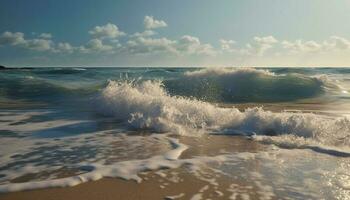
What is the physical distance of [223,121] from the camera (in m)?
8.78

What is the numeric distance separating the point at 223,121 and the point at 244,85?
42.7 ft

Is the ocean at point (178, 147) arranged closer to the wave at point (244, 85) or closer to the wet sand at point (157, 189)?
the wet sand at point (157, 189)

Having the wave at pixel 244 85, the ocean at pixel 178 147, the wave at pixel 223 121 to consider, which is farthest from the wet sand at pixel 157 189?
the wave at pixel 244 85

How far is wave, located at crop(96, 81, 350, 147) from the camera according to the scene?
735cm

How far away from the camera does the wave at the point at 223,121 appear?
289 inches

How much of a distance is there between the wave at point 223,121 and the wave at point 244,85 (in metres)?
8.78

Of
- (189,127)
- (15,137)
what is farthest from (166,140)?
(15,137)

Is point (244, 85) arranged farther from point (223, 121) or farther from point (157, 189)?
point (157, 189)

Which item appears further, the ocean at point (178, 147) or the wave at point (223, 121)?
the wave at point (223, 121)

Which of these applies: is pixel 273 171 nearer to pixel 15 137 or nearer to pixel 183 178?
pixel 183 178

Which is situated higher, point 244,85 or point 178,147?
point 244,85

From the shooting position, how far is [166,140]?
711cm

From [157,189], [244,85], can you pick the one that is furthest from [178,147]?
[244,85]

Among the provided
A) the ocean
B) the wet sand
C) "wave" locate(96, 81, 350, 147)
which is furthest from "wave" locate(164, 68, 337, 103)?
the wet sand
